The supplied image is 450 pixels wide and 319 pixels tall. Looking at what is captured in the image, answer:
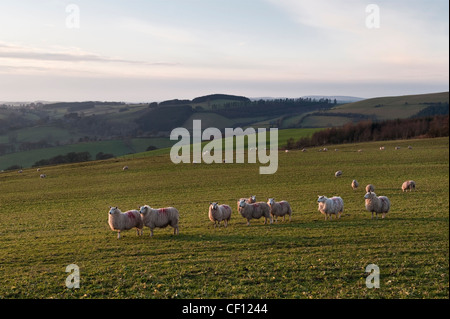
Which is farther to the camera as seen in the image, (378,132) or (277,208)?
(378,132)

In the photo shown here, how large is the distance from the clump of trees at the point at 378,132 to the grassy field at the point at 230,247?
47.5 metres

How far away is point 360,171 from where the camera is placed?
46.1 m

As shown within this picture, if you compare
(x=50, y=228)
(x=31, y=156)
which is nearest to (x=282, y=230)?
(x=50, y=228)

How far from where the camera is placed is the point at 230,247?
17.8m

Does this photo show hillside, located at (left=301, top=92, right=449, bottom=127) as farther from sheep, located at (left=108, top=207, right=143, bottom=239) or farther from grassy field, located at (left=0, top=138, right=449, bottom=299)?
sheep, located at (left=108, top=207, right=143, bottom=239)

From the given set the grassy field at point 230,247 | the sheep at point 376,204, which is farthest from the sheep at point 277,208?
the sheep at point 376,204

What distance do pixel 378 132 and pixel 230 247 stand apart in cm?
8129

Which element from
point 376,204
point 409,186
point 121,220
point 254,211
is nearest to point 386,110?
point 409,186

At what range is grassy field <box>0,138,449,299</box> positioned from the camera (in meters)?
12.8

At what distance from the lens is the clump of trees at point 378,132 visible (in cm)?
8382

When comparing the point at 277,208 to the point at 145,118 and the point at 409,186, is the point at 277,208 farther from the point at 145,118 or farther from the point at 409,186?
the point at 145,118

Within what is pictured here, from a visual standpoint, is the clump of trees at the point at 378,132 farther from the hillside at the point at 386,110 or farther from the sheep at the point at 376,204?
the sheep at the point at 376,204

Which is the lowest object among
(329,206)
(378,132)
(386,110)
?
(329,206)

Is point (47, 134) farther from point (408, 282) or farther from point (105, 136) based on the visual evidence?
point (408, 282)
